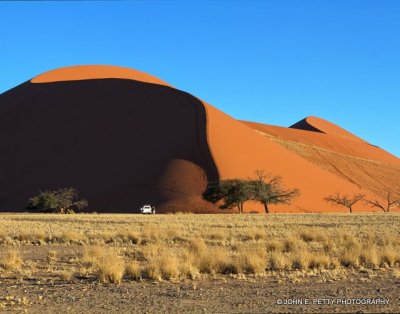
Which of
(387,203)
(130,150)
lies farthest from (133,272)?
(387,203)

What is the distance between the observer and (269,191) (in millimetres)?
63688

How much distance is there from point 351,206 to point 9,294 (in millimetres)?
73338

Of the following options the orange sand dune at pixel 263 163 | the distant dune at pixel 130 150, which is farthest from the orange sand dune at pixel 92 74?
the orange sand dune at pixel 263 163

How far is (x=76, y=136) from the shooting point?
81.3 metres

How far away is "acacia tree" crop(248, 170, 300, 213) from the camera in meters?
62.5

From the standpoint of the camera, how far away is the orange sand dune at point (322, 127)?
528 feet

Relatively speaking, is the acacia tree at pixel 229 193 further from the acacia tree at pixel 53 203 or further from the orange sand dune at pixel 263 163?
the acacia tree at pixel 53 203

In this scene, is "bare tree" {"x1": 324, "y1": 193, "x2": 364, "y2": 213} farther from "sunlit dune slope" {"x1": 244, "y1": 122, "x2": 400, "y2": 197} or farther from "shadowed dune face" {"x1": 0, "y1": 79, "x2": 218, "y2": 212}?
"shadowed dune face" {"x1": 0, "y1": 79, "x2": 218, "y2": 212}

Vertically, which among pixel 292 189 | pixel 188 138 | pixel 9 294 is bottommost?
pixel 9 294

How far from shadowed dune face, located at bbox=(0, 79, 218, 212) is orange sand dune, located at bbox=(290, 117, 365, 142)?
81020mm

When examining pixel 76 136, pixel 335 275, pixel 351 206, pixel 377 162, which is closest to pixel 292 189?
pixel 351 206

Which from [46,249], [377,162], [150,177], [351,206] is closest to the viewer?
[46,249]

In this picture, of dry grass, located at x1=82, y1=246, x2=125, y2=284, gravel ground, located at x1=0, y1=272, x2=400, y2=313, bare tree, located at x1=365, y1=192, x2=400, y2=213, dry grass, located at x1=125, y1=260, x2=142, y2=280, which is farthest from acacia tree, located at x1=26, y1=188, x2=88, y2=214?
gravel ground, located at x1=0, y1=272, x2=400, y2=313

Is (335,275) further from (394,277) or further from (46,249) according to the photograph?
(46,249)
